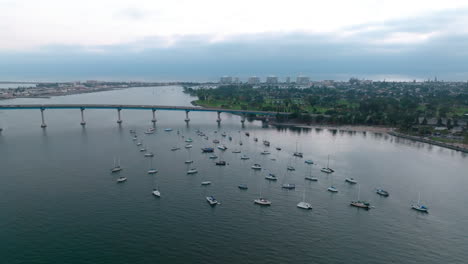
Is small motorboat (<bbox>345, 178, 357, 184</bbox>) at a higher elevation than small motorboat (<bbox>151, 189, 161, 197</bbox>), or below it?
below

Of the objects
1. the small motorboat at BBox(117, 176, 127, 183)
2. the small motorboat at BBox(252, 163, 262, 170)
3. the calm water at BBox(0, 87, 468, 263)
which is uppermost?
the small motorboat at BBox(117, 176, 127, 183)

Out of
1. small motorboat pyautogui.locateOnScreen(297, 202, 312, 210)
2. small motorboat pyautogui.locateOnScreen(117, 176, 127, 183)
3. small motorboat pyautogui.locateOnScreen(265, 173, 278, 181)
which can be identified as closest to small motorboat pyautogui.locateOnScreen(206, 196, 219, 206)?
small motorboat pyautogui.locateOnScreen(297, 202, 312, 210)

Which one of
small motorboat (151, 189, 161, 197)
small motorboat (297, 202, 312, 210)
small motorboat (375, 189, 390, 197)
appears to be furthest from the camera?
small motorboat (375, 189, 390, 197)

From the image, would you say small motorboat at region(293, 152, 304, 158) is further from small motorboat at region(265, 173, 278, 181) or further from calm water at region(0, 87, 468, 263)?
small motorboat at region(265, 173, 278, 181)

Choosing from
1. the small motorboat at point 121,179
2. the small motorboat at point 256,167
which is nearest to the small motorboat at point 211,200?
the small motorboat at point 121,179

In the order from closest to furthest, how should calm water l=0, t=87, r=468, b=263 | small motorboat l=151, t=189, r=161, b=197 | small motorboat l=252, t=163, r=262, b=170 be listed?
calm water l=0, t=87, r=468, b=263
small motorboat l=151, t=189, r=161, b=197
small motorboat l=252, t=163, r=262, b=170

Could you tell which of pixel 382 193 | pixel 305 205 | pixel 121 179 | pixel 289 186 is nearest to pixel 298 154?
pixel 289 186

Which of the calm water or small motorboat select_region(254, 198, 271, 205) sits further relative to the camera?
small motorboat select_region(254, 198, 271, 205)

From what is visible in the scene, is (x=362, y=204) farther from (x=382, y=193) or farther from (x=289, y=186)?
(x=289, y=186)

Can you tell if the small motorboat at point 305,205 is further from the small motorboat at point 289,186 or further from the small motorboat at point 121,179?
the small motorboat at point 121,179
